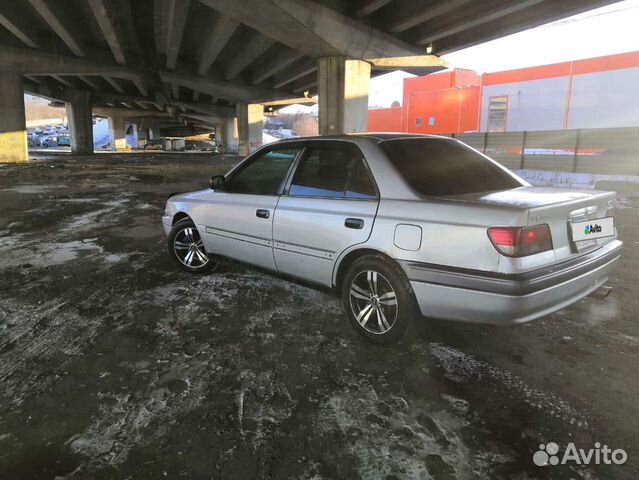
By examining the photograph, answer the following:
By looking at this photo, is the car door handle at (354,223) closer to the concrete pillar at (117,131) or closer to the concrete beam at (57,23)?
the concrete beam at (57,23)

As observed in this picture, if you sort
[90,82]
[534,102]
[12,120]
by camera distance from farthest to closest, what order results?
1. [90,82]
2. [12,120]
3. [534,102]

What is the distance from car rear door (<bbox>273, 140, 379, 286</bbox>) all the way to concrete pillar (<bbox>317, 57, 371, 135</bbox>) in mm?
13870

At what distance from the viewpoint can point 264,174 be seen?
4441mm

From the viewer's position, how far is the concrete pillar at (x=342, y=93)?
16984mm

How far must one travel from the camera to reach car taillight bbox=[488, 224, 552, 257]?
2.72 m

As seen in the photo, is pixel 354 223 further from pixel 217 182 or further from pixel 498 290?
pixel 217 182

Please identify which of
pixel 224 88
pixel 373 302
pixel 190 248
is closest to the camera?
pixel 373 302

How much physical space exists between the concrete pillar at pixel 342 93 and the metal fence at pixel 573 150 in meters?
5.30

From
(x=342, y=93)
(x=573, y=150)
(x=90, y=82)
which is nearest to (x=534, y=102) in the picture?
(x=573, y=150)

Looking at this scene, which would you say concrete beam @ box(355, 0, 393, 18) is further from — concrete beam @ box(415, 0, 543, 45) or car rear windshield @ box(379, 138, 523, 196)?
car rear windshield @ box(379, 138, 523, 196)

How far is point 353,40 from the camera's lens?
15.7 metres

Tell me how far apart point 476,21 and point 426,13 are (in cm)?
184

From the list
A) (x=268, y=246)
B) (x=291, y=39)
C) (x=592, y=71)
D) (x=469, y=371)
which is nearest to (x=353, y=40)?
(x=291, y=39)

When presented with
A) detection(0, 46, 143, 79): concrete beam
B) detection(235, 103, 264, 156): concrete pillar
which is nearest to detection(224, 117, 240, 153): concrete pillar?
detection(235, 103, 264, 156): concrete pillar
